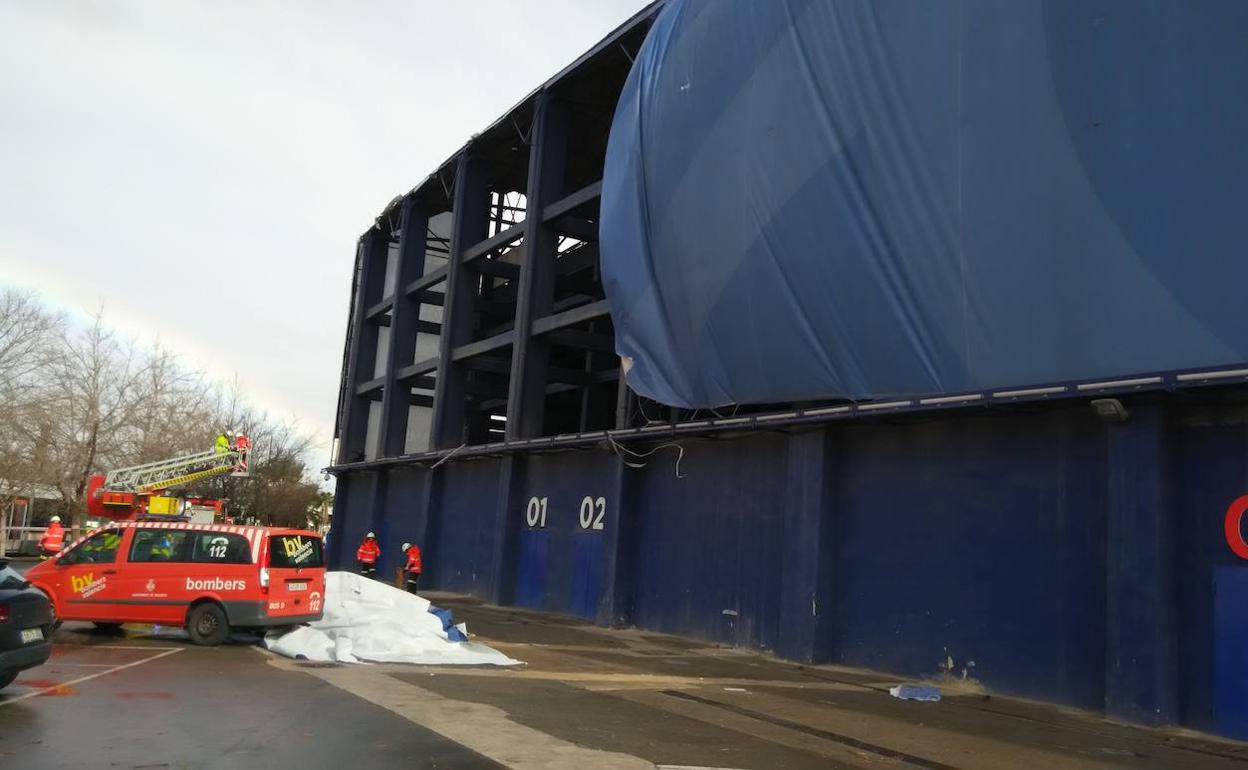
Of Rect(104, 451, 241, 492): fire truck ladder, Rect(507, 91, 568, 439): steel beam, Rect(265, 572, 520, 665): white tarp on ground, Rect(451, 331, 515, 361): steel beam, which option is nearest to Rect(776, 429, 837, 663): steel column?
Rect(265, 572, 520, 665): white tarp on ground

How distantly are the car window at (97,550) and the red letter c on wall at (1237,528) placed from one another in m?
15.8

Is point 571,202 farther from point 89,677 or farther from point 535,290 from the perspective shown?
point 89,677

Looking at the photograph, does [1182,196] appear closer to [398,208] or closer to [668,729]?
A: [668,729]

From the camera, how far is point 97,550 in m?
14.9

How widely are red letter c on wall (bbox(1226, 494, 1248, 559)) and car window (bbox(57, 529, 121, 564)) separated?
1576cm

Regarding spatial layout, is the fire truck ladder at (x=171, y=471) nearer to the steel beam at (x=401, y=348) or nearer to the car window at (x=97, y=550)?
the steel beam at (x=401, y=348)

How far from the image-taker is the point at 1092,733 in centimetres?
1131

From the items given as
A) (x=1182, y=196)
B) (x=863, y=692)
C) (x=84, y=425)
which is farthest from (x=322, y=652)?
(x=84, y=425)

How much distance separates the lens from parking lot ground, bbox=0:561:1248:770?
774cm

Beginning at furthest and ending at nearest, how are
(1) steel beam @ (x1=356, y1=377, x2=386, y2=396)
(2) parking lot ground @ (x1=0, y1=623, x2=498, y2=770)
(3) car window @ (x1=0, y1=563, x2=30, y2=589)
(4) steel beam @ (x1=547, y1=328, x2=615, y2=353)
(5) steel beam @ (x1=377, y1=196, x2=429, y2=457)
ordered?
1. (1) steel beam @ (x1=356, y1=377, x2=386, y2=396)
2. (5) steel beam @ (x1=377, y1=196, x2=429, y2=457)
3. (4) steel beam @ (x1=547, y1=328, x2=615, y2=353)
4. (3) car window @ (x1=0, y1=563, x2=30, y2=589)
5. (2) parking lot ground @ (x1=0, y1=623, x2=498, y2=770)

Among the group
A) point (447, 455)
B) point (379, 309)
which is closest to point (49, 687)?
point (447, 455)

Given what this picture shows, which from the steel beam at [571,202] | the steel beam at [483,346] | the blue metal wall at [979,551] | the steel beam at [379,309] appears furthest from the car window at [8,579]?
the steel beam at [379,309]

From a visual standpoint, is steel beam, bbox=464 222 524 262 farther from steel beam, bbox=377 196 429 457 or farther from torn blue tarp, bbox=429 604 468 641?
torn blue tarp, bbox=429 604 468 641

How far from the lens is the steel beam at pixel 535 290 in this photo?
27641 millimetres
